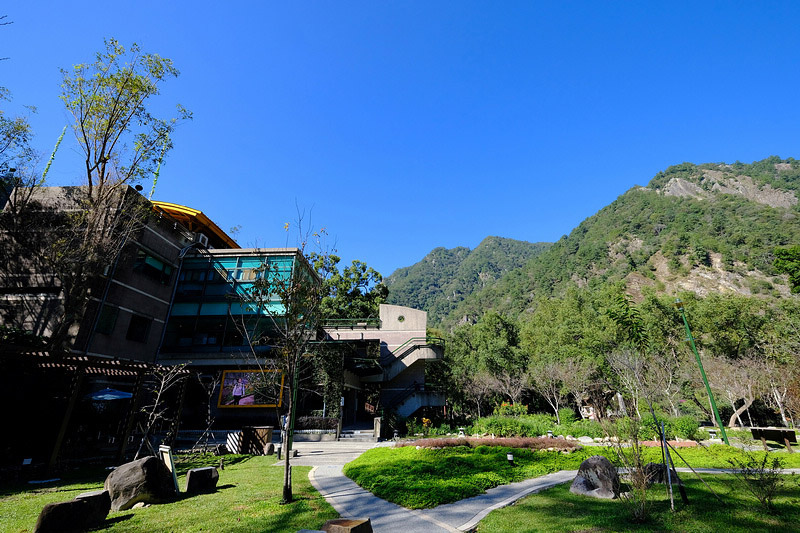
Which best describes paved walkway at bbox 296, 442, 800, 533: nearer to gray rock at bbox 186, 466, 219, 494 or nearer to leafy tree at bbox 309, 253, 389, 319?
gray rock at bbox 186, 466, 219, 494

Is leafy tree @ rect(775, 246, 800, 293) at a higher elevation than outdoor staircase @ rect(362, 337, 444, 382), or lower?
higher

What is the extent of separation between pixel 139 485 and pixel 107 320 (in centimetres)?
2017

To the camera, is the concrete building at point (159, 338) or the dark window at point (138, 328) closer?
the concrete building at point (159, 338)

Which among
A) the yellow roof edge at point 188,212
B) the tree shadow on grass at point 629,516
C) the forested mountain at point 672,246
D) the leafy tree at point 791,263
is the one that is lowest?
the tree shadow on grass at point 629,516

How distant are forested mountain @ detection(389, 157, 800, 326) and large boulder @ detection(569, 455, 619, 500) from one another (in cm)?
7284

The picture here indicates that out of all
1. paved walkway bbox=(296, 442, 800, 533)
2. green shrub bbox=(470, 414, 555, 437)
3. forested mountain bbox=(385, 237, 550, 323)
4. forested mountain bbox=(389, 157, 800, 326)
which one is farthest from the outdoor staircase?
forested mountain bbox=(385, 237, 550, 323)

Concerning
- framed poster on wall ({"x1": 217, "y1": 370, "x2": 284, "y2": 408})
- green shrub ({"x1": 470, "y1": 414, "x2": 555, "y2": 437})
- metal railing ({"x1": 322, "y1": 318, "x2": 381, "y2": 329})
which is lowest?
green shrub ({"x1": 470, "y1": 414, "x2": 555, "y2": 437})

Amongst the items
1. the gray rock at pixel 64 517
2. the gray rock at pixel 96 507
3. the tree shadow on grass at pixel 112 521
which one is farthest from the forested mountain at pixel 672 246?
the gray rock at pixel 64 517

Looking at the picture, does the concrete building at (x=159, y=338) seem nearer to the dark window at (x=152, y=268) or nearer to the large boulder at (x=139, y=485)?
the dark window at (x=152, y=268)

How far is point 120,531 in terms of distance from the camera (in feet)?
20.1

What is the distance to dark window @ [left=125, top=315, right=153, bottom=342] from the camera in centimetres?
2523

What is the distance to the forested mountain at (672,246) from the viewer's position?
8419cm

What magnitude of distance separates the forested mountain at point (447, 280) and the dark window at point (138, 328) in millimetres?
106834

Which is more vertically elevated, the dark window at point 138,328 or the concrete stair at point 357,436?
the dark window at point 138,328
